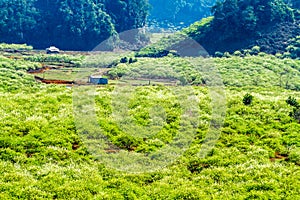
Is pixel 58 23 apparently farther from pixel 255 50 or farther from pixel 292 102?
pixel 292 102

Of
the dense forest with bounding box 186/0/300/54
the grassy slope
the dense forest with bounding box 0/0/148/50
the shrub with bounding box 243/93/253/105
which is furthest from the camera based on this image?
the dense forest with bounding box 0/0/148/50

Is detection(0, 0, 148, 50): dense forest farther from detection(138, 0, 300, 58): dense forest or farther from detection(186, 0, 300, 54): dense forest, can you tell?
detection(186, 0, 300, 54): dense forest

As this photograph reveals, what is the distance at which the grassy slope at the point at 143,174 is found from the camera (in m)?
16.0

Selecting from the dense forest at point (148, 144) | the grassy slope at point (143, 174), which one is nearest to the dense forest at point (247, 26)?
the dense forest at point (148, 144)

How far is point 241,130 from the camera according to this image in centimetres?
2236

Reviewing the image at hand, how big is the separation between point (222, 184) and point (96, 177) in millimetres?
5320

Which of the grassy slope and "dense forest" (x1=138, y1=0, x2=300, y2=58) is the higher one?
"dense forest" (x1=138, y1=0, x2=300, y2=58)

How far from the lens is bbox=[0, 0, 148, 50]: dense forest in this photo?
401ft

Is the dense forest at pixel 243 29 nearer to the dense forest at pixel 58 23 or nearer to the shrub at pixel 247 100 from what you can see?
the dense forest at pixel 58 23

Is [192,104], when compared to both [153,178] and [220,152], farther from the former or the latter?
[153,178]

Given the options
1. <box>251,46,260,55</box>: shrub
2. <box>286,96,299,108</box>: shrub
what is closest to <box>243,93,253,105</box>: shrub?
<box>286,96,299,108</box>: shrub

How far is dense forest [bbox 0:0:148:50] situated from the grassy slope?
102 m

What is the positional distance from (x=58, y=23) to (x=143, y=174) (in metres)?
117

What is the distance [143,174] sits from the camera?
58.1 ft
